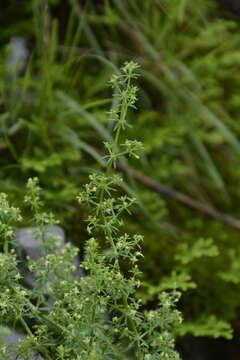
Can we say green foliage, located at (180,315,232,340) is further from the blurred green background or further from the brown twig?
the brown twig

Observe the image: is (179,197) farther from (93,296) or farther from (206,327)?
(93,296)

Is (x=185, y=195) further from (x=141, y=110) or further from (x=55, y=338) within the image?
(x=55, y=338)

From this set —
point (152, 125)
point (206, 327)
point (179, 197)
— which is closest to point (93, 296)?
point (206, 327)

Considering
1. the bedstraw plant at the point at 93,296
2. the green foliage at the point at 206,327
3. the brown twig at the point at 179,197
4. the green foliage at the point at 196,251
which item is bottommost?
the bedstraw plant at the point at 93,296

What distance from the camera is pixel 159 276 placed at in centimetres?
223

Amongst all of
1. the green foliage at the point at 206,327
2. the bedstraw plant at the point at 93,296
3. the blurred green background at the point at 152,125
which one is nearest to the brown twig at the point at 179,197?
the blurred green background at the point at 152,125

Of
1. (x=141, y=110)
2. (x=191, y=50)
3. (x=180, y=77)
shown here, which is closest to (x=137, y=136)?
(x=141, y=110)

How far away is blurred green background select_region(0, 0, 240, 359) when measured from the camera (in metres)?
2.22

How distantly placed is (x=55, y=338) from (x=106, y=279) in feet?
0.99

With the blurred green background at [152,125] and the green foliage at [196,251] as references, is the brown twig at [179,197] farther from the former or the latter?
the green foliage at [196,251]

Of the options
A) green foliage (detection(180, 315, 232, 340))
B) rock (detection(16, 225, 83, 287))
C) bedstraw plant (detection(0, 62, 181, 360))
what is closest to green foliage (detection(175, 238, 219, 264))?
green foliage (detection(180, 315, 232, 340))

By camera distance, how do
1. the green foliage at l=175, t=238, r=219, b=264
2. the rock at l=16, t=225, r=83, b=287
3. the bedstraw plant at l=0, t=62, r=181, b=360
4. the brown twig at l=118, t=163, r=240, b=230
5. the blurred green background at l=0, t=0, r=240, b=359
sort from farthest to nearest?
the brown twig at l=118, t=163, r=240, b=230
the blurred green background at l=0, t=0, r=240, b=359
the green foliage at l=175, t=238, r=219, b=264
the rock at l=16, t=225, r=83, b=287
the bedstraw plant at l=0, t=62, r=181, b=360

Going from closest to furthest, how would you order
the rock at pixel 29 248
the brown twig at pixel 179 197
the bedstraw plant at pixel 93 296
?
the bedstraw plant at pixel 93 296
the rock at pixel 29 248
the brown twig at pixel 179 197

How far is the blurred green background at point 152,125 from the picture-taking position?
7.29 ft
